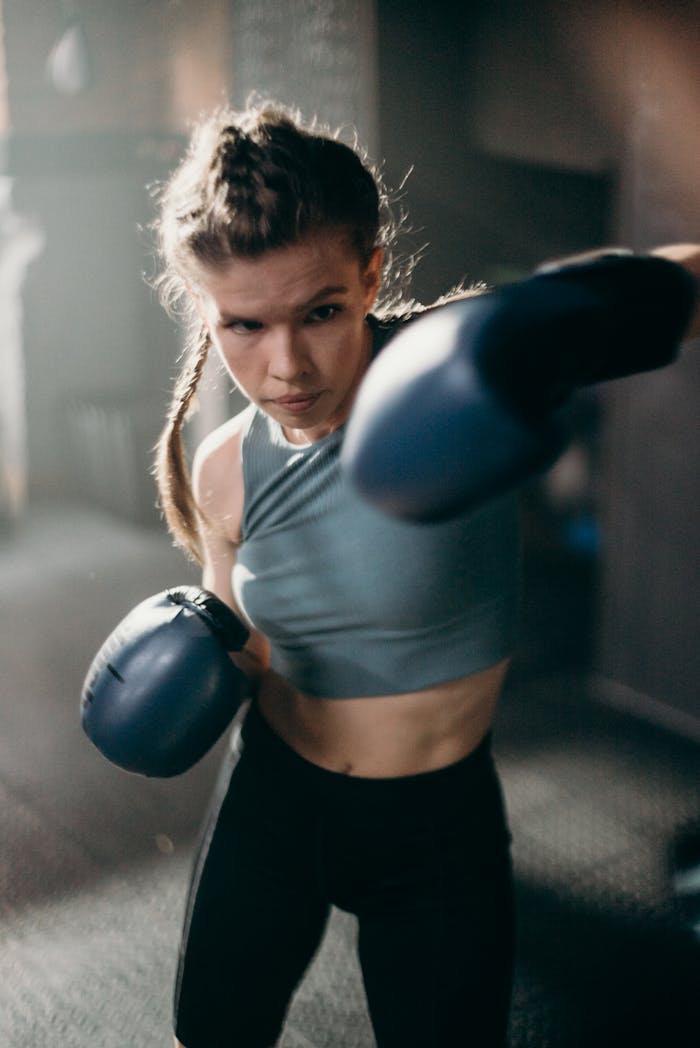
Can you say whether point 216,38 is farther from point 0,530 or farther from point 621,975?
point 621,975

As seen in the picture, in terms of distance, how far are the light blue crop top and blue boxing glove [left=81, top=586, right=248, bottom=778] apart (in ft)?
0.28

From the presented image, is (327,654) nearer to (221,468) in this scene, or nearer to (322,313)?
(221,468)

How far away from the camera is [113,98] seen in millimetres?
5297

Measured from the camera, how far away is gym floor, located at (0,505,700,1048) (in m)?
1.75

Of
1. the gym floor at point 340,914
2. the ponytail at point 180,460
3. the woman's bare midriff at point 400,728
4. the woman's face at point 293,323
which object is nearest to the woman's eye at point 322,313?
the woman's face at point 293,323

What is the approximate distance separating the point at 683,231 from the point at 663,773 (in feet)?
4.45

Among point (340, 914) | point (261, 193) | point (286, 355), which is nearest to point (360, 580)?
point (286, 355)

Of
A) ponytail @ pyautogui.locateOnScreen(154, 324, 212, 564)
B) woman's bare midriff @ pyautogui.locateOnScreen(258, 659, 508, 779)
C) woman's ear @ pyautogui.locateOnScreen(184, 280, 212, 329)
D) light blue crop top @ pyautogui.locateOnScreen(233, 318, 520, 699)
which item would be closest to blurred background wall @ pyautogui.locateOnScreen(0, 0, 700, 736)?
ponytail @ pyautogui.locateOnScreen(154, 324, 212, 564)

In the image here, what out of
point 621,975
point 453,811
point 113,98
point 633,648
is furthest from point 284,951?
point 113,98

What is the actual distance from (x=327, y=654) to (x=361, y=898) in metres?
0.25

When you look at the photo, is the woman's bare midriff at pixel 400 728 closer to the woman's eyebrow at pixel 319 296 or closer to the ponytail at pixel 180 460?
the ponytail at pixel 180 460

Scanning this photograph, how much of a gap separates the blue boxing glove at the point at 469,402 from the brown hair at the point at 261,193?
0.82 feet

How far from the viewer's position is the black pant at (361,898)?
1008 mm

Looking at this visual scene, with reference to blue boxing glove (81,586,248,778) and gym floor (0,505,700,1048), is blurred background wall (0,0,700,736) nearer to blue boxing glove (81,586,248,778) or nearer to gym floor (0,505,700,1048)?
gym floor (0,505,700,1048)
